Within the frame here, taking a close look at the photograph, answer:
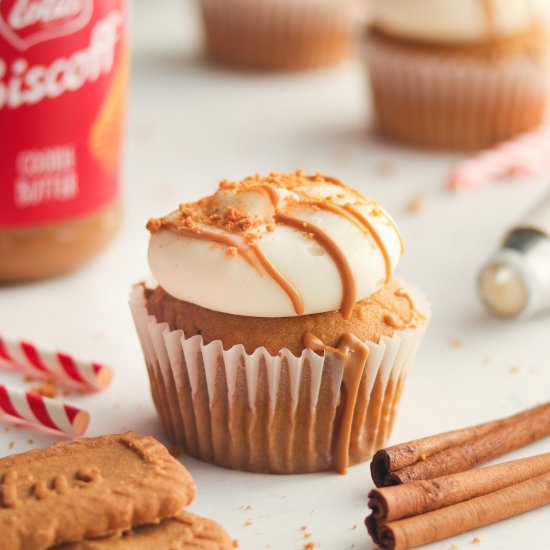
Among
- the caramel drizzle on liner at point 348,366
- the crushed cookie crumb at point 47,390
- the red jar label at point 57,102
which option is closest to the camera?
the caramel drizzle on liner at point 348,366

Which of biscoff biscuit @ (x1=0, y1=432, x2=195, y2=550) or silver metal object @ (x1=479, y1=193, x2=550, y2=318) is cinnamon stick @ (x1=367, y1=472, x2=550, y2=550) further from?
silver metal object @ (x1=479, y1=193, x2=550, y2=318)

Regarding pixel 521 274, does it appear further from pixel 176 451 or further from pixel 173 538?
pixel 173 538

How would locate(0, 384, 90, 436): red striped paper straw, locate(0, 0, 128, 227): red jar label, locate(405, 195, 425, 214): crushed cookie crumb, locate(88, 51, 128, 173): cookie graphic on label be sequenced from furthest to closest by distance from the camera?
1. locate(405, 195, 425, 214): crushed cookie crumb
2. locate(88, 51, 128, 173): cookie graphic on label
3. locate(0, 0, 128, 227): red jar label
4. locate(0, 384, 90, 436): red striped paper straw

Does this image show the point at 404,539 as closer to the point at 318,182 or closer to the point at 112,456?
the point at 112,456

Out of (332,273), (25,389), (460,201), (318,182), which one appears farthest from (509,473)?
(460,201)

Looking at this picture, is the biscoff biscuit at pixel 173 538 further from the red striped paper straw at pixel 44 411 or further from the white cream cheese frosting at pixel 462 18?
the white cream cheese frosting at pixel 462 18

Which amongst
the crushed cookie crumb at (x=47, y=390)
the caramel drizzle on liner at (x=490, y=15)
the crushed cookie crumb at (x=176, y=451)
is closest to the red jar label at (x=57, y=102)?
the crushed cookie crumb at (x=47, y=390)

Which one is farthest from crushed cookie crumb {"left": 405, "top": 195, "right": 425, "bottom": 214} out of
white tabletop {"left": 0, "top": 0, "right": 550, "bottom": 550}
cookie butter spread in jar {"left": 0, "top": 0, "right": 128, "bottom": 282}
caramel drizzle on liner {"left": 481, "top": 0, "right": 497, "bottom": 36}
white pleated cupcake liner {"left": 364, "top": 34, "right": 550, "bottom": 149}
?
cookie butter spread in jar {"left": 0, "top": 0, "right": 128, "bottom": 282}
